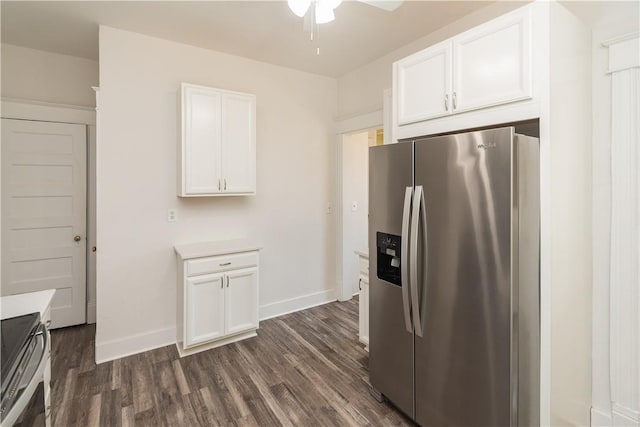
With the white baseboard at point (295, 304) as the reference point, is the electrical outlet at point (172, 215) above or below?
above

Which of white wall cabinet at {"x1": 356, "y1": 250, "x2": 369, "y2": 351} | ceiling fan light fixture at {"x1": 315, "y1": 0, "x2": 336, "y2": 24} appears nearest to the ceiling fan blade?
ceiling fan light fixture at {"x1": 315, "y1": 0, "x2": 336, "y2": 24}

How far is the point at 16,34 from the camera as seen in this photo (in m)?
2.82

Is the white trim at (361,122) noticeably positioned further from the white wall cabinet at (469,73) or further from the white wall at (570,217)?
the white wall at (570,217)

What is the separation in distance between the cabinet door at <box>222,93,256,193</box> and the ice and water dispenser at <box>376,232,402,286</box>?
159 centimetres

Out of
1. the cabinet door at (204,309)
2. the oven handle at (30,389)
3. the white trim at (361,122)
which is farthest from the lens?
the white trim at (361,122)

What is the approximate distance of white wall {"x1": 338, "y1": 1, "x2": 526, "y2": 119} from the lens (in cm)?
248

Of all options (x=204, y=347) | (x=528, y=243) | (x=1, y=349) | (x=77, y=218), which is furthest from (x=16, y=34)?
(x=528, y=243)

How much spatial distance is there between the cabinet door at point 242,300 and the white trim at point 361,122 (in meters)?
1.97

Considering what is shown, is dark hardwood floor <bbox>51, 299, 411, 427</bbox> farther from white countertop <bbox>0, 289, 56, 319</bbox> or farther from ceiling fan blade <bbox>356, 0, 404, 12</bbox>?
ceiling fan blade <bbox>356, 0, 404, 12</bbox>

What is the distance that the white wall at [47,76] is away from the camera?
3037 mm

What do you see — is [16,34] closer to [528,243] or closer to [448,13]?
[448,13]

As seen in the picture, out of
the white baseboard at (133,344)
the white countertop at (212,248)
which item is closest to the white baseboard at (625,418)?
the white countertop at (212,248)

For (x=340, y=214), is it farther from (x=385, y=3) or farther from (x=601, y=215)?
(x=601, y=215)

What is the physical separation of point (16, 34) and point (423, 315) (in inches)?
157
